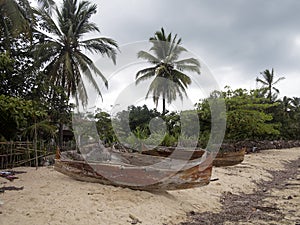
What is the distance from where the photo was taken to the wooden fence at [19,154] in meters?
9.04

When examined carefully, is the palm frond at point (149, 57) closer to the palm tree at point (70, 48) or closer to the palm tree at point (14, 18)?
the palm tree at point (70, 48)

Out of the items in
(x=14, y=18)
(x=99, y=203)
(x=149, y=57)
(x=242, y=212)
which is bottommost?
(x=242, y=212)

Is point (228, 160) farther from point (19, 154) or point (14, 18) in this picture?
point (14, 18)

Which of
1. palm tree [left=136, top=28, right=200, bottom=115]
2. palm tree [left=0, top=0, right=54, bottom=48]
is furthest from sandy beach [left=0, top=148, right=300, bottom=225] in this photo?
palm tree [left=136, top=28, right=200, bottom=115]

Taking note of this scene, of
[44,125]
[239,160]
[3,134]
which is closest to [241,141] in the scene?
[239,160]

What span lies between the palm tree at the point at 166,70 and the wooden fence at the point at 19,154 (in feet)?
28.2

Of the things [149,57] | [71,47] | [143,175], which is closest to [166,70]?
[149,57]

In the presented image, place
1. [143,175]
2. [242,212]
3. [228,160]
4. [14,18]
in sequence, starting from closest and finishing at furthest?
[242,212]
[143,175]
[14,18]
[228,160]

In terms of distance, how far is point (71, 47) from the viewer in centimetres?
1546

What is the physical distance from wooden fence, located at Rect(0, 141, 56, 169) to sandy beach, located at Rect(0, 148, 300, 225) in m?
1.62

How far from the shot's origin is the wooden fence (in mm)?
9039

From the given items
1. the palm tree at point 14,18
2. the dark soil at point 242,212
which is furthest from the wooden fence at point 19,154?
the dark soil at point 242,212

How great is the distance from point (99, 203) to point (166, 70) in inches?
550

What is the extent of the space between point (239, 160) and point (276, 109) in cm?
1532
